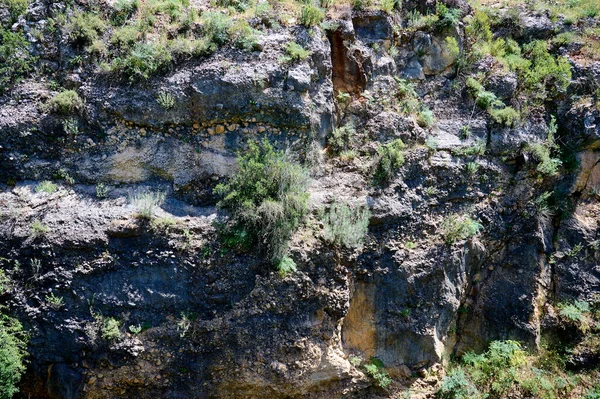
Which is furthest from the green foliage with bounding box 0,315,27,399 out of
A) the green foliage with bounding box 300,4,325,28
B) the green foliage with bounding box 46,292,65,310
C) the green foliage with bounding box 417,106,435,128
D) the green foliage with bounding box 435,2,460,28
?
the green foliage with bounding box 435,2,460,28

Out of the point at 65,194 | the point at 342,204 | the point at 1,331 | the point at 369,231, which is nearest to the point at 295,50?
the point at 342,204

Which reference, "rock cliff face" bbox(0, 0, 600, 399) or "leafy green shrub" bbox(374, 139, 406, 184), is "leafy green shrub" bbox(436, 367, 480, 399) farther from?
"leafy green shrub" bbox(374, 139, 406, 184)

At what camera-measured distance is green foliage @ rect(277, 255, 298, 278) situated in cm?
712

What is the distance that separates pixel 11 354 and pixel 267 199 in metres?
4.28

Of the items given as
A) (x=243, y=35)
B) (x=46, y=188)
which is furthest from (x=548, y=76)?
(x=46, y=188)

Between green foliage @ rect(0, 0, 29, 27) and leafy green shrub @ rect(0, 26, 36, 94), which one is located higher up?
green foliage @ rect(0, 0, 29, 27)

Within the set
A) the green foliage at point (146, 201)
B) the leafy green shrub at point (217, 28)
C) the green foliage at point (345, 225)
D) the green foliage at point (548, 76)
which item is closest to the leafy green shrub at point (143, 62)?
the leafy green shrub at point (217, 28)

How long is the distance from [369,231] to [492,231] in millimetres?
2596

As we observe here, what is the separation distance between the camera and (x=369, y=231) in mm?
7887

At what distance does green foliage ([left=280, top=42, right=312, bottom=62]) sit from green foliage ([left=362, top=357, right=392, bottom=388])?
215 inches

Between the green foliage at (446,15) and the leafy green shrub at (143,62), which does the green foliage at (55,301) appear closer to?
the leafy green shrub at (143,62)

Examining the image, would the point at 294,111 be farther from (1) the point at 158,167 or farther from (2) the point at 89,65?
(2) the point at 89,65

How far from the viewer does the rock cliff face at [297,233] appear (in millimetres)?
6949

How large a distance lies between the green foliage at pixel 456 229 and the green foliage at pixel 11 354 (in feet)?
22.9
